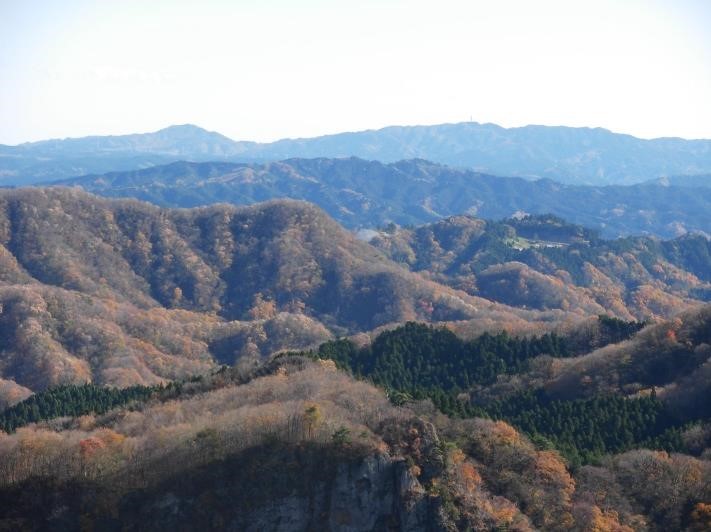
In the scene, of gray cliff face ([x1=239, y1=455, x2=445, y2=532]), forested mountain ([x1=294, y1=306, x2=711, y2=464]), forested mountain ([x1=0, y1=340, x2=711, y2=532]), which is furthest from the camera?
forested mountain ([x1=294, y1=306, x2=711, y2=464])

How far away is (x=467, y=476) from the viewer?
6119 cm

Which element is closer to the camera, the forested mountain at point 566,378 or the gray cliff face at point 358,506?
the gray cliff face at point 358,506

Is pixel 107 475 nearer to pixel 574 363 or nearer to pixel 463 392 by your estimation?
pixel 463 392

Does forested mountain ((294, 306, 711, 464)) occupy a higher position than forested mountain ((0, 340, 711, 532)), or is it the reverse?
forested mountain ((0, 340, 711, 532))

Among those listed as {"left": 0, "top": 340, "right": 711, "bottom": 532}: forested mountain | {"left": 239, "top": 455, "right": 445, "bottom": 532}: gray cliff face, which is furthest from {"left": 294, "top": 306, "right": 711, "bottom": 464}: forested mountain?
{"left": 239, "top": 455, "right": 445, "bottom": 532}: gray cliff face

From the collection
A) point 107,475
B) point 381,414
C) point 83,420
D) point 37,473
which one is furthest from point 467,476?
point 83,420

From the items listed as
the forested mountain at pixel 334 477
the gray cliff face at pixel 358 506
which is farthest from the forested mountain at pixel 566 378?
the gray cliff face at pixel 358 506

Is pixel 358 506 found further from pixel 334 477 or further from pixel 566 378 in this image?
pixel 566 378

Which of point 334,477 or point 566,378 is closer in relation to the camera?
point 334,477

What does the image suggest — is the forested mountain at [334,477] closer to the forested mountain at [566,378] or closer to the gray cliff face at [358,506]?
the gray cliff face at [358,506]

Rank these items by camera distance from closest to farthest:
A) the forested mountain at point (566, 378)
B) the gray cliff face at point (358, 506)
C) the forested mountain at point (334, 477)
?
1. the gray cliff face at point (358, 506)
2. the forested mountain at point (334, 477)
3. the forested mountain at point (566, 378)

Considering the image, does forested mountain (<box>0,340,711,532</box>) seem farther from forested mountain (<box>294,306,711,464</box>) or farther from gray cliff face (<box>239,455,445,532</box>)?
forested mountain (<box>294,306,711,464</box>)

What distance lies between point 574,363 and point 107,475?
2531 inches

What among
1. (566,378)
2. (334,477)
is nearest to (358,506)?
(334,477)
